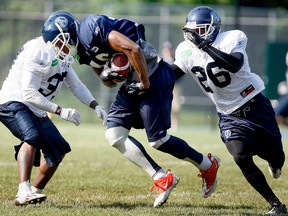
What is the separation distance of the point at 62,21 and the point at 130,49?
64cm

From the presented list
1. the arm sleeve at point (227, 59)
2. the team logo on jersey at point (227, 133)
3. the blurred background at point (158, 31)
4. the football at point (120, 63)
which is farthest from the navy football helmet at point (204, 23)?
the blurred background at point (158, 31)

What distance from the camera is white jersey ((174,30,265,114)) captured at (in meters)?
5.94

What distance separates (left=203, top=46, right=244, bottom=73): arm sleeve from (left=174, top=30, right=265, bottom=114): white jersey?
0.14 meters

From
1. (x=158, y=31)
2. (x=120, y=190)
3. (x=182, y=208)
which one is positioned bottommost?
(x=158, y=31)

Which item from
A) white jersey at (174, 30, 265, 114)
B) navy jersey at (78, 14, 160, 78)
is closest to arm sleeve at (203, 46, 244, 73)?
white jersey at (174, 30, 265, 114)

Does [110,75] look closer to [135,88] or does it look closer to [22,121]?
[135,88]

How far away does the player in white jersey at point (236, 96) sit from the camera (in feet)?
19.1

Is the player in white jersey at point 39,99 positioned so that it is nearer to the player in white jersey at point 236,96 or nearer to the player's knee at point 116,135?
the player's knee at point 116,135

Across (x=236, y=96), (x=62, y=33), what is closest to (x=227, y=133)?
(x=236, y=96)

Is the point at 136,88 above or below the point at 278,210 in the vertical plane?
above

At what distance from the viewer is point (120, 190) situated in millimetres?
6871

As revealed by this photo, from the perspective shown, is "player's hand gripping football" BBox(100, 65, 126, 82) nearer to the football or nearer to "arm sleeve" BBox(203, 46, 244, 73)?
the football

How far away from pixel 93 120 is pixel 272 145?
12.2m

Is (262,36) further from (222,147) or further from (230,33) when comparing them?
(230,33)
